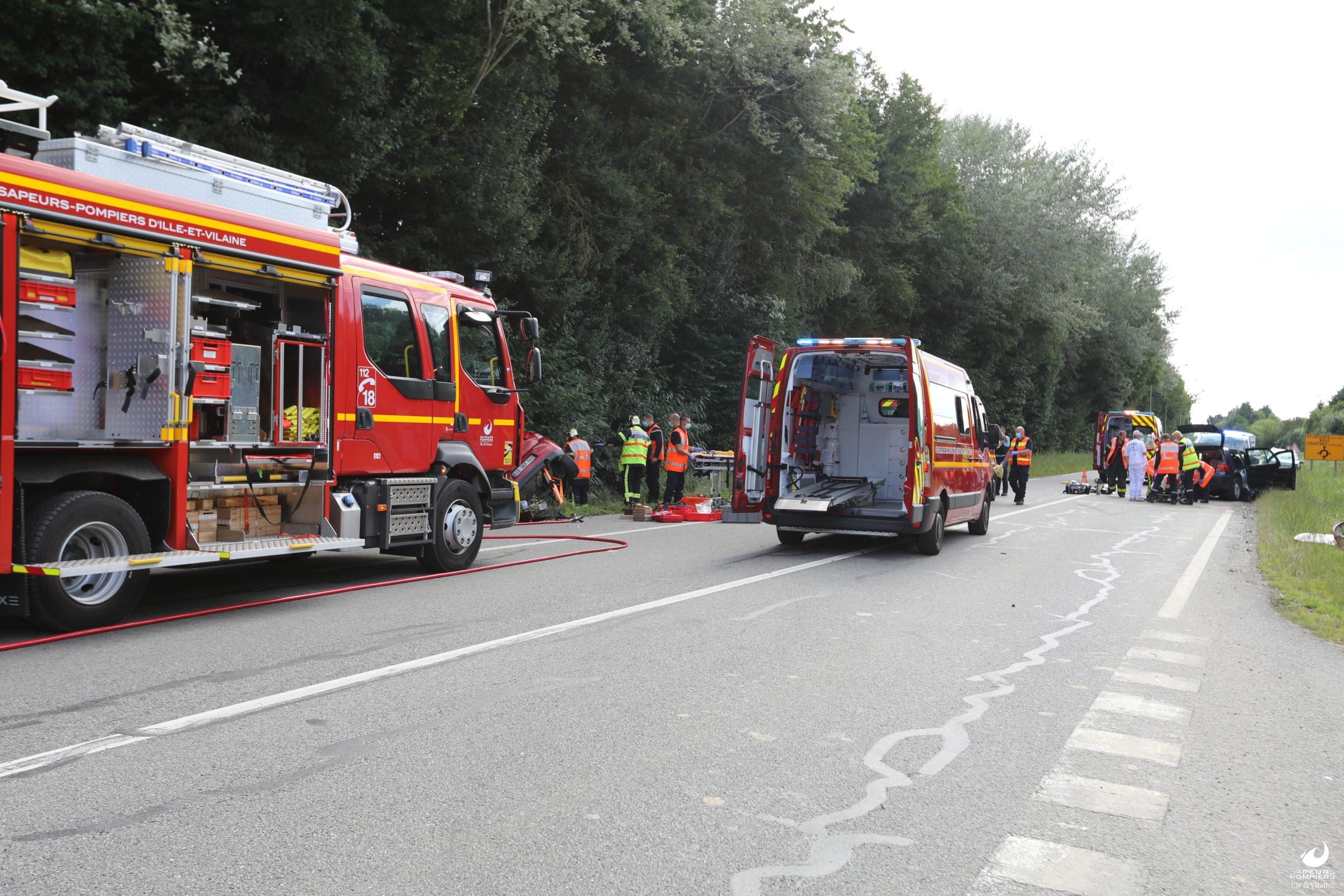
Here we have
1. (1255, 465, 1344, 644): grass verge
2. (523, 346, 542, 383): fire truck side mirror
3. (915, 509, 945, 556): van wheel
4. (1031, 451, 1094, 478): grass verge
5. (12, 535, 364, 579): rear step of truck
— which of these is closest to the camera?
(12, 535, 364, 579): rear step of truck

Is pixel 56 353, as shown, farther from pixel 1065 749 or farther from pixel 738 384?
pixel 738 384

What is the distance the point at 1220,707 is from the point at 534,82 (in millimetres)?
15844

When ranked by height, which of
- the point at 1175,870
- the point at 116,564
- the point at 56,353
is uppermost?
the point at 56,353

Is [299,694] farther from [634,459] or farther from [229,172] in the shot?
[634,459]

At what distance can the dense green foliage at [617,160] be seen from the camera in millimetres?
13055

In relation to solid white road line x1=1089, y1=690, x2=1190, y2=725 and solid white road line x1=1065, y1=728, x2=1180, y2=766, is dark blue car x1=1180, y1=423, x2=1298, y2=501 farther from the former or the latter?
solid white road line x1=1065, y1=728, x2=1180, y2=766

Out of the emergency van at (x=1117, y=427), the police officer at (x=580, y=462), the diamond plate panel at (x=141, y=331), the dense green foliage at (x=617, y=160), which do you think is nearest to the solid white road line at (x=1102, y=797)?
the diamond plate panel at (x=141, y=331)

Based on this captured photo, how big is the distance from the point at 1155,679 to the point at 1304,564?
6.58 meters

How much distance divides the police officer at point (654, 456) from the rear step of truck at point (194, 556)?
34.3 ft

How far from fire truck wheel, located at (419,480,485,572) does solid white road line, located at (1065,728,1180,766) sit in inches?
252

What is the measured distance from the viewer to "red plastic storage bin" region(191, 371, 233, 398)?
24.8 feet

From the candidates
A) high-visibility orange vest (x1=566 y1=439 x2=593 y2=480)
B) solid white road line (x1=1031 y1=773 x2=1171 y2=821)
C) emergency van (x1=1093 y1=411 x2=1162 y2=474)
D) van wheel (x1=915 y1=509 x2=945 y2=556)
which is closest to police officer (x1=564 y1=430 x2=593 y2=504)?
high-visibility orange vest (x1=566 y1=439 x2=593 y2=480)

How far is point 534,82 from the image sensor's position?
60.6ft

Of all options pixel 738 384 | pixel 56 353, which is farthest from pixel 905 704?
pixel 738 384
